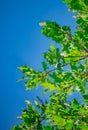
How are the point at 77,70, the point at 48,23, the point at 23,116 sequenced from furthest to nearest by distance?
the point at 23,116 < the point at 77,70 < the point at 48,23

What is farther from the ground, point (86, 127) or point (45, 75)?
point (45, 75)

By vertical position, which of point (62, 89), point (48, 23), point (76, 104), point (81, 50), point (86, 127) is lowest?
point (86, 127)

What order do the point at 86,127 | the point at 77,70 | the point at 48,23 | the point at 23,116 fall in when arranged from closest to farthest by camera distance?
1. the point at 86,127
2. the point at 48,23
3. the point at 77,70
4. the point at 23,116

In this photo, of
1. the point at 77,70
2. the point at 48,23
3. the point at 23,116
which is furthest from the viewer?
the point at 23,116

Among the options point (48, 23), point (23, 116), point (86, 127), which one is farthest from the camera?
point (23, 116)

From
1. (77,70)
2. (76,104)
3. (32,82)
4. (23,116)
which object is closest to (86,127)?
(76,104)

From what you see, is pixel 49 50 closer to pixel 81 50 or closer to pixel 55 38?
pixel 55 38

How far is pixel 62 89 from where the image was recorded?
6.39m

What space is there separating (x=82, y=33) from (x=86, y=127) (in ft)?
7.10

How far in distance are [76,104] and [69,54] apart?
1.70 meters

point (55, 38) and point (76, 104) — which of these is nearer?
point (76, 104)

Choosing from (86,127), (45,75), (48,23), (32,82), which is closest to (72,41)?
(48,23)

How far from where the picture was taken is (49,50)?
5.92m

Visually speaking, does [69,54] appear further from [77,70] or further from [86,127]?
[86,127]
